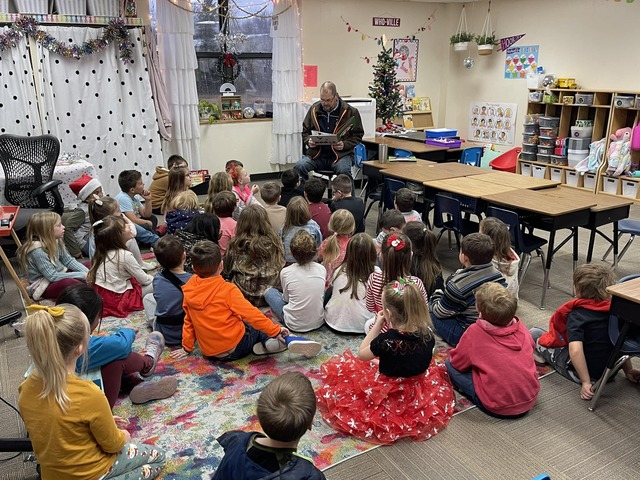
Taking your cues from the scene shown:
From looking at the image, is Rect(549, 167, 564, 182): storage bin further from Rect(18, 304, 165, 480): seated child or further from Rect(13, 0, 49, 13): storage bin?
Rect(18, 304, 165, 480): seated child

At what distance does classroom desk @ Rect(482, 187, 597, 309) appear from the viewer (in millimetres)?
3679

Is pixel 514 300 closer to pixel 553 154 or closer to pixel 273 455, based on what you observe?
pixel 273 455

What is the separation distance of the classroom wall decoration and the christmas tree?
63.1 inches

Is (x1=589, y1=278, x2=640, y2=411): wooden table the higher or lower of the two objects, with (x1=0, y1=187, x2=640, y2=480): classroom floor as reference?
higher

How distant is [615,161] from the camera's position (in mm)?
6598

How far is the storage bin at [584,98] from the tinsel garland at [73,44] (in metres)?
5.63

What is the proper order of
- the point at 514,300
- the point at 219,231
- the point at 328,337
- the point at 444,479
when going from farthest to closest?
the point at 219,231 < the point at 328,337 < the point at 514,300 < the point at 444,479

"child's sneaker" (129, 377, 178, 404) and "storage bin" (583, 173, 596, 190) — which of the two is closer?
"child's sneaker" (129, 377, 178, 404)

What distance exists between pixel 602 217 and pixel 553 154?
395 cm

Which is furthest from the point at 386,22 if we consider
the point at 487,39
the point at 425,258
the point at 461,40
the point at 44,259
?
the point at 44,259

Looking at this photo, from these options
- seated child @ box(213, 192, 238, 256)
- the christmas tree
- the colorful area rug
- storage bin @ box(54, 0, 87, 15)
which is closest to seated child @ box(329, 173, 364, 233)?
seated child @ box(213, 192, 238, 256)

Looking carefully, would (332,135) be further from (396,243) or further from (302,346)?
(302,346)

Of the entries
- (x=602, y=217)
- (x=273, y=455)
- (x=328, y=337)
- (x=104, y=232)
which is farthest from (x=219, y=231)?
(x=602, y=217)

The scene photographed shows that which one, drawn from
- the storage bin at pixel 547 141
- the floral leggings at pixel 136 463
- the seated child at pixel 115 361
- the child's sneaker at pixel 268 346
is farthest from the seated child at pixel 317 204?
the storage bin at pixel 547 141
